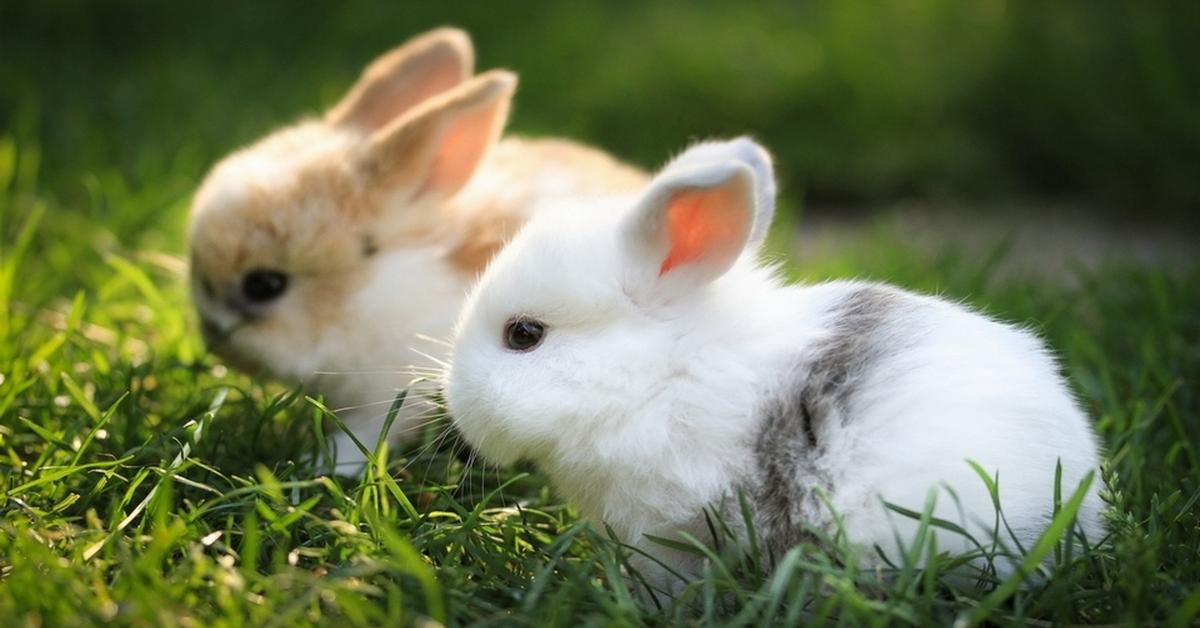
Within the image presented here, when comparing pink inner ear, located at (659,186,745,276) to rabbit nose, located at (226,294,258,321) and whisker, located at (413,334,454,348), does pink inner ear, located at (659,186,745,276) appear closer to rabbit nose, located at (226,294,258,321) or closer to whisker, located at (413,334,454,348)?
whisker, located at (413,334,454,348)

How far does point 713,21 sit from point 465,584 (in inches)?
219

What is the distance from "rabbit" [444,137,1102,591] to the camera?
204 centimetres

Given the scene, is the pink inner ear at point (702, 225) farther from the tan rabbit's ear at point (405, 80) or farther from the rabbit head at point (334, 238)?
the tan rabbit's ear at point (405, 80)

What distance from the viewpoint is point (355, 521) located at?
86.4 inches

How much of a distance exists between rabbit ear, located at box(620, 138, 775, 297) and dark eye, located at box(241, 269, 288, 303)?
3.99 ft

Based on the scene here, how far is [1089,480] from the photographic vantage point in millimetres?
1971

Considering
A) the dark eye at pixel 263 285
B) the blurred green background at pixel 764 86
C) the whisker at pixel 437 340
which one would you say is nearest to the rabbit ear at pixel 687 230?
the whisker at pixel 437 340

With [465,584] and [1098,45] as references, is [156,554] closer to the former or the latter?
[465,584]

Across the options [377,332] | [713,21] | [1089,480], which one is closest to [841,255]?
[377,332]

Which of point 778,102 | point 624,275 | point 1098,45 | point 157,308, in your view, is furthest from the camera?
point 778,102

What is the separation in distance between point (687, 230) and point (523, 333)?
14.7 inches

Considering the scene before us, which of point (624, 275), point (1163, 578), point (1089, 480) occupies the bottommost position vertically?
point (1163, 578)

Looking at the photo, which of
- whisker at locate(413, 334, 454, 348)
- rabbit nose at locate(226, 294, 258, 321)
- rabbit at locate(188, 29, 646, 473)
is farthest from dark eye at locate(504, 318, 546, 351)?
rabbit nose at locate(226, 294, 258, 321)

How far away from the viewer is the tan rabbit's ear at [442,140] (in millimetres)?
3043
